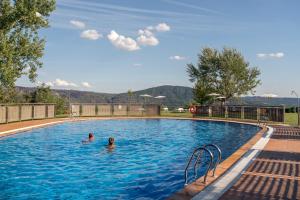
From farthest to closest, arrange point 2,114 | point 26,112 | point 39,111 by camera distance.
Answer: point 39,111 → point 26,112 → point 2,114

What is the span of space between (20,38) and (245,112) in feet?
68.5

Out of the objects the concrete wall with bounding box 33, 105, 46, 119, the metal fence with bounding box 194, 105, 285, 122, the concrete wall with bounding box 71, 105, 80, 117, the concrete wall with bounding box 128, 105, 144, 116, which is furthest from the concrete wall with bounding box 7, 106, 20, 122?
the metal fence with bounding box 194, 105, 285, 122

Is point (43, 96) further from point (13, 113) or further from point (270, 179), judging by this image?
point (270, 179)

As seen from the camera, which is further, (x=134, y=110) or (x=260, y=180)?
(x=134, y=110)

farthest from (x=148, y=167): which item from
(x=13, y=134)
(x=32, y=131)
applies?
(x=32, y=131)

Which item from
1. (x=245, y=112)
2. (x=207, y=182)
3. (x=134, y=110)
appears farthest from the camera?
(x=134, y=110)

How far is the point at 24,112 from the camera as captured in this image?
27062 millimetres

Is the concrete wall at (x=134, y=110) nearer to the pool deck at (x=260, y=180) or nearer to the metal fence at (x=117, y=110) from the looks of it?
the metal fence at (x=117, y=110)

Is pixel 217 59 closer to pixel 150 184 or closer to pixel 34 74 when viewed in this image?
pixel 34 74

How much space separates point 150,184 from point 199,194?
3143 mm

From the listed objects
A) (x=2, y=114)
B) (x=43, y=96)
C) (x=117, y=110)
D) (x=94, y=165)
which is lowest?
(x=94, y=165)

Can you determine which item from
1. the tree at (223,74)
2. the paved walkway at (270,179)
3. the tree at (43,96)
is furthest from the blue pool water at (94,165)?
the tree at (223,74)

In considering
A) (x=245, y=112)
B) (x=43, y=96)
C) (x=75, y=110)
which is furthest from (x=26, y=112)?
(x=245, y=112)

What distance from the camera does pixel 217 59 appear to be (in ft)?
156
